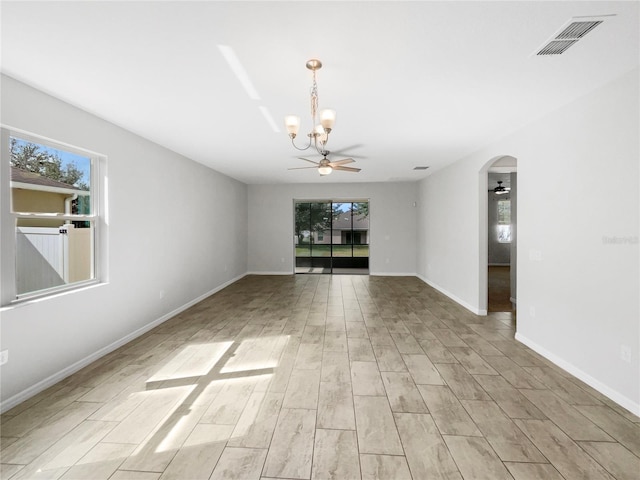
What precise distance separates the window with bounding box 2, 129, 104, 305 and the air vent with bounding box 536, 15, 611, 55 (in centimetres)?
400

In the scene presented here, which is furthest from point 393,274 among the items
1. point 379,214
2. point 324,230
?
point 324,230

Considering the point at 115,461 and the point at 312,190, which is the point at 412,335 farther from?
the point at 312,190

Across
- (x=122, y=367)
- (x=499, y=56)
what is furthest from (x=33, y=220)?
(x=499, y=56)

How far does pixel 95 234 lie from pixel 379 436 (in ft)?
11.2

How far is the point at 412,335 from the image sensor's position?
3.94m

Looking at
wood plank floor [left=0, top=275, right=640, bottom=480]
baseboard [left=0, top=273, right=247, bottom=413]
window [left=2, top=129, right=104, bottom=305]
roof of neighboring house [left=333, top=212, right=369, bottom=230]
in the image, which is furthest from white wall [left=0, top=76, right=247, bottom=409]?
roof of neighboring house [left=333, top=212, right=369, bottom=230]

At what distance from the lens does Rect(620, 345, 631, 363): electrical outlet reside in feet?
7.75

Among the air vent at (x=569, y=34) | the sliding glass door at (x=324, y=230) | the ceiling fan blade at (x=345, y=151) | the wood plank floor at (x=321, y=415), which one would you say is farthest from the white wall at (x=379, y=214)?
the air vent at (x=569, y=34)

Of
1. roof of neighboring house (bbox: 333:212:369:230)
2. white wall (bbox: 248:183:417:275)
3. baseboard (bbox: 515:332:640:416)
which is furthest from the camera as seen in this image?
roof of neighboring house (bbox: 333:212:369:230)

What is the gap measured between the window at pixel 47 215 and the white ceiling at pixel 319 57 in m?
0.56

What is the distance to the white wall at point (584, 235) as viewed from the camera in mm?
2371

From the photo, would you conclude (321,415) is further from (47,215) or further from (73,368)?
(47,215)

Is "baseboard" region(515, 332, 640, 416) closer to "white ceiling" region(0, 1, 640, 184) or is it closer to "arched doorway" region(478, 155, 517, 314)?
"arched doorway" region(478, 155, 517, 314)

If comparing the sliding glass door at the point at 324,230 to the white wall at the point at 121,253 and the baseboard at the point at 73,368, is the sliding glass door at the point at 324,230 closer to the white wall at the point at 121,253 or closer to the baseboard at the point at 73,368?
the white wall at the point at 121,253
